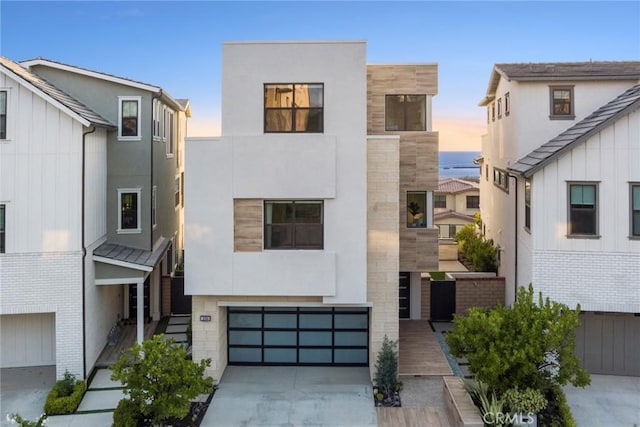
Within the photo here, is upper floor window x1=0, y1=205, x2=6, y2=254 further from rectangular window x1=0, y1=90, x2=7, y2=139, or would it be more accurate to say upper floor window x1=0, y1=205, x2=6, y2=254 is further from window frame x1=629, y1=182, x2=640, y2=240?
window frame x1=629, y1=182, x2=640, y2=240

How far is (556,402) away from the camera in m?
12.7

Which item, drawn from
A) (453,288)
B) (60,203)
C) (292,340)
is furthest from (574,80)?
(60,203)

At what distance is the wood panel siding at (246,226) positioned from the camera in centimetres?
1436

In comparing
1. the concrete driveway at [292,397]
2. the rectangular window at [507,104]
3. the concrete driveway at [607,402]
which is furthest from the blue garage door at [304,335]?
the rectangular window at [507,104]

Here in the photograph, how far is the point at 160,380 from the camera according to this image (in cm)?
1155

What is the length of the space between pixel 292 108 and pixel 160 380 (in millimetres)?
7437

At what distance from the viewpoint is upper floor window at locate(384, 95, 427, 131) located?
57.2 ft

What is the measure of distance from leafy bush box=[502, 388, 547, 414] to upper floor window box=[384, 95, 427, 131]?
8.87m

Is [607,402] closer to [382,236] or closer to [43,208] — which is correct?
[382,236]

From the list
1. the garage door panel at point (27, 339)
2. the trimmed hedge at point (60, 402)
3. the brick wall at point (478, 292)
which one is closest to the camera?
the trimmed hedge at point (60, 402)

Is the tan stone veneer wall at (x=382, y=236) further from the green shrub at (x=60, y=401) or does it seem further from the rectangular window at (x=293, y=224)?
the green shrub at (x=60, y=401)

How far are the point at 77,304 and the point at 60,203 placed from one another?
2.73 meters

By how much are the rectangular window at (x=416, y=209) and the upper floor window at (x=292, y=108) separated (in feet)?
16.2

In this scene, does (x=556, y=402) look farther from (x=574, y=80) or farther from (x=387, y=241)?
(x=574, y=80)
